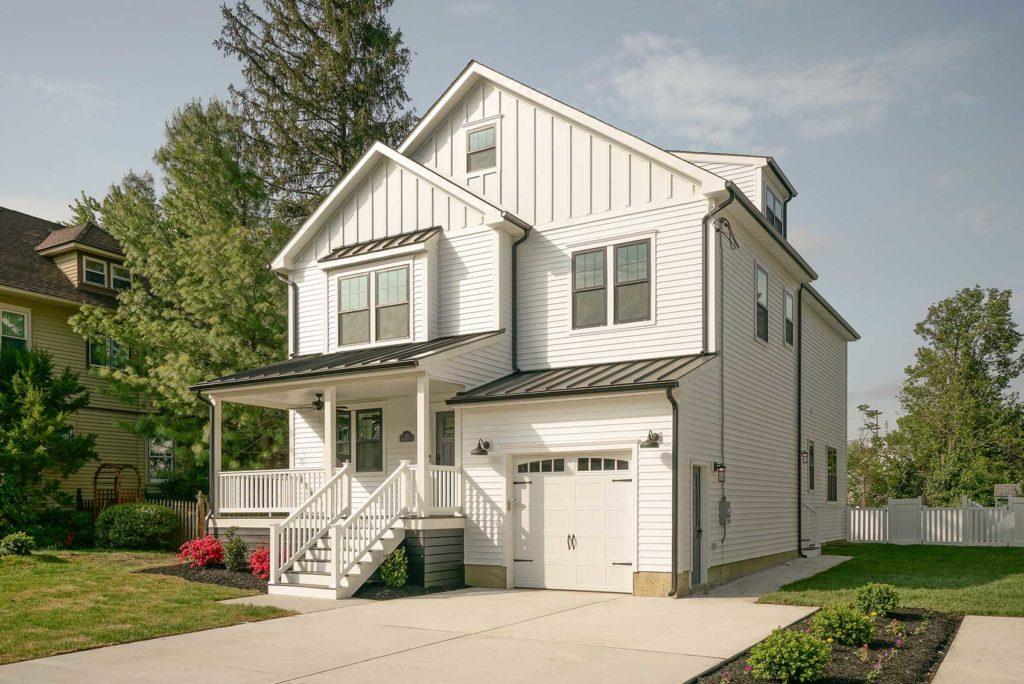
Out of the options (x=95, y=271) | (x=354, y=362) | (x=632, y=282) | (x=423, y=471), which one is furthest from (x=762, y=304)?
(x=95, y=271)

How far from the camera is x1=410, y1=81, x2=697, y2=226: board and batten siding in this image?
17000 mm

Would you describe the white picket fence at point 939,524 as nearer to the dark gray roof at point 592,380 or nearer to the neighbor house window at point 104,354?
the dark gray roof at point 592,380

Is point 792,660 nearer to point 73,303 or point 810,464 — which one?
point 810,464

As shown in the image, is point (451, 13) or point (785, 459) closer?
point (451, 13)

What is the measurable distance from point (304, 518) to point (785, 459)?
36.4 ft

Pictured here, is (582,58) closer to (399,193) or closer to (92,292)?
(399,193)

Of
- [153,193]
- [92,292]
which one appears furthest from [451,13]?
[153,193]

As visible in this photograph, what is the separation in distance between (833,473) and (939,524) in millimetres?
4140

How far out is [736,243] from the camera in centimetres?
1716

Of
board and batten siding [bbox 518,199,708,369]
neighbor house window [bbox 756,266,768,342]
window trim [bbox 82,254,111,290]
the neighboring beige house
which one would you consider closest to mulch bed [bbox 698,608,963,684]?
board and batten siding [bbox 518,199,708,369]

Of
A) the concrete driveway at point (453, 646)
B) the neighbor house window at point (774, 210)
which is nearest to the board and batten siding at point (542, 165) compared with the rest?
the neighbor house window at point (774, 210)

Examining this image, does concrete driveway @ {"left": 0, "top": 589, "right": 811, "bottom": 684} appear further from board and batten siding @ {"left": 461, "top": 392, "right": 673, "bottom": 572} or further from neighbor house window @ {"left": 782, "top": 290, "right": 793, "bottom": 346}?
neighbor house window @ {"left": 782, "top": 290, "right": 793, "bottom": 346}

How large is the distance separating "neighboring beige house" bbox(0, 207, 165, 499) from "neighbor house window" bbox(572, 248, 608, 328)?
15621mm

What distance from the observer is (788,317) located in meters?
21.1
